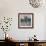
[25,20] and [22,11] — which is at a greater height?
[22,11]

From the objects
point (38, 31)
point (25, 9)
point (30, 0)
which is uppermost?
point (30, 0)

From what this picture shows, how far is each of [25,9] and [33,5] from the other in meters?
0.33

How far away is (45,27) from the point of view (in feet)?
16.7

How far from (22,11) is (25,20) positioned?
35 cm

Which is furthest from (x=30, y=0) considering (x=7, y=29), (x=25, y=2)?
(x=7, y=29)

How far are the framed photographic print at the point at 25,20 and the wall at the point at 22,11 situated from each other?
4.3 inches

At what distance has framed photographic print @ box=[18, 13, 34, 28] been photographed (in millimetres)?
5062

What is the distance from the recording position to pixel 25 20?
509cm

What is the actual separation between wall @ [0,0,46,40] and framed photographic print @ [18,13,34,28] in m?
0.11

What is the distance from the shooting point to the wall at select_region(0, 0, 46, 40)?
504cm

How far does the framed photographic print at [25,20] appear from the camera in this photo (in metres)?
5.06

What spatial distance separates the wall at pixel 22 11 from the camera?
5043 millimetres

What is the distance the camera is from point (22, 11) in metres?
5.07

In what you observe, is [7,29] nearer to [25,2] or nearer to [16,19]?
[16,19]
